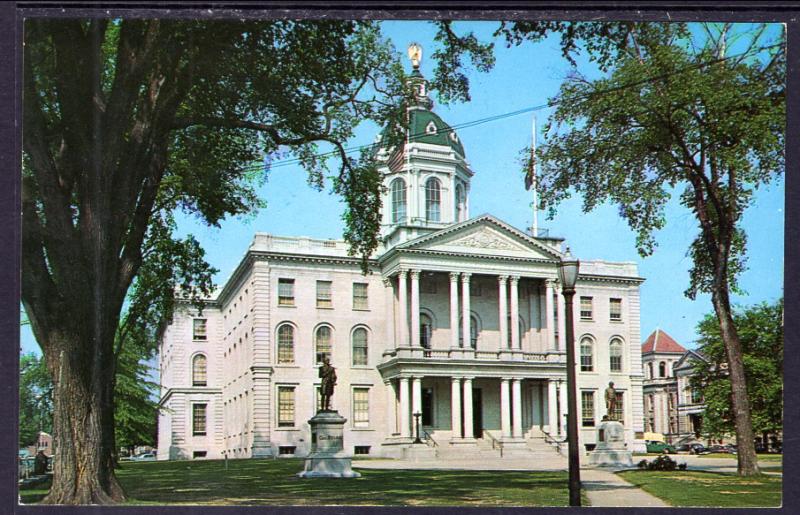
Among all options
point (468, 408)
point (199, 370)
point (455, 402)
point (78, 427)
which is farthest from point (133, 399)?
point (78, 427)

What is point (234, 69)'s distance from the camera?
15109mm

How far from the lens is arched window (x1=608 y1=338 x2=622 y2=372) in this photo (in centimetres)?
2003

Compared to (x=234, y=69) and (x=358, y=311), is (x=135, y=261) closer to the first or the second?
(x=234, y=69)

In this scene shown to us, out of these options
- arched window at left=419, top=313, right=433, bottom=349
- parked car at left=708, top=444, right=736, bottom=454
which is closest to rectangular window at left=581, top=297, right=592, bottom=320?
parked car at left=708, top=444, right=736, bottom=454

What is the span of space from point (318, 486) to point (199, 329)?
26.5 ft

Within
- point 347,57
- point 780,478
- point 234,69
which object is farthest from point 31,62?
point 780,478

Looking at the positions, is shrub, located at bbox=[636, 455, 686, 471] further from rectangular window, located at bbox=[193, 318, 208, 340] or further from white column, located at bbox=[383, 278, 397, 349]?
rectangular window, located at bbox=[193, 318, 208, 340]

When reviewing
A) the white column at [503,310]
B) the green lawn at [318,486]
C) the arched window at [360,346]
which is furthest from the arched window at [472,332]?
the green lawn at [318,486]

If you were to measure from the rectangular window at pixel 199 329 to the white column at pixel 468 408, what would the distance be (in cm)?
948

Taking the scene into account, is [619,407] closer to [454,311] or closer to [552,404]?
[454,311]

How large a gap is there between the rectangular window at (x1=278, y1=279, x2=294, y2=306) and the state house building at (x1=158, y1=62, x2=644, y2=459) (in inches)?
2.1

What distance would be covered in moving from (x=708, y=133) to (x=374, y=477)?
8809mm

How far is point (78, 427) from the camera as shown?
13016mm

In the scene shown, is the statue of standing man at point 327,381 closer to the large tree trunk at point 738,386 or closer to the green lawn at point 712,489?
the green lawn at point 712,489
